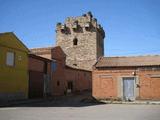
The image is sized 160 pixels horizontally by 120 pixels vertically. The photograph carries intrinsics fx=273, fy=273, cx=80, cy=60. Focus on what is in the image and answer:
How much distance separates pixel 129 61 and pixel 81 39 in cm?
2314

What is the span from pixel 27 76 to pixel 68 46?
2365 cm

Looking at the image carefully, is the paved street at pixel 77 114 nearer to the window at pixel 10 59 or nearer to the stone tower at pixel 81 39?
the window at pixel 10 59

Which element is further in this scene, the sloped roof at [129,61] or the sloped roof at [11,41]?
the sloped roof at [129,61]

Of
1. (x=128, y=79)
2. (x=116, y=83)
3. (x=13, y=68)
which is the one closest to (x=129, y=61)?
(x=128, y=79)

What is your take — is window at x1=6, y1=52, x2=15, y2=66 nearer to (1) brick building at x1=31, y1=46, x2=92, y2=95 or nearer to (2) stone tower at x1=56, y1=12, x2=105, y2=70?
(1) brick building at x1=31, y1=46, x2=92, y2=95

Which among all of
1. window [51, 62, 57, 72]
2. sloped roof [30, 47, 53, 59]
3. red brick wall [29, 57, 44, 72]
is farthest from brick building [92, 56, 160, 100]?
sloped roof [30, 47, 53, 59]

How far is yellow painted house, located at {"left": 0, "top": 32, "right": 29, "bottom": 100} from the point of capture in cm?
2717

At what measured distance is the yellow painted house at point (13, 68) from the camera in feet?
89.1

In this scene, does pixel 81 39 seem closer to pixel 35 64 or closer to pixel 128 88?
pixel 35 64

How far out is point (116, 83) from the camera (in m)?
30.2

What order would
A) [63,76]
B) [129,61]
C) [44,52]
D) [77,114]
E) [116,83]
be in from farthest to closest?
[63,76]
[44,52]
[129,61]
[116,83]
[77,114]

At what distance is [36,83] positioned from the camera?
3359 centimetres

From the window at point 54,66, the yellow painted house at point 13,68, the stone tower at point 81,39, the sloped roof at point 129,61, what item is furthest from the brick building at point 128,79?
the stone tower at point 81,39

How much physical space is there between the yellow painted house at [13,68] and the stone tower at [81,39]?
71.4 ft
